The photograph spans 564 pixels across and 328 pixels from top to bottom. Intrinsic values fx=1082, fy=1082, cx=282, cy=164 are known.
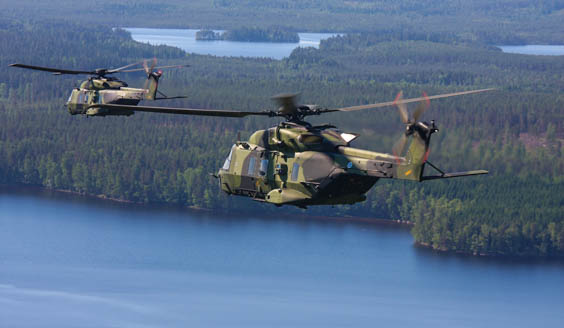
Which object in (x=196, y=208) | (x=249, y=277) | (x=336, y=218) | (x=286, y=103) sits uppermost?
(x=286, y=103)

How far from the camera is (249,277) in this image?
438 ft

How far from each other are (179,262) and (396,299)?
3004 centimetres

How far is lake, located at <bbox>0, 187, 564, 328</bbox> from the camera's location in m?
124

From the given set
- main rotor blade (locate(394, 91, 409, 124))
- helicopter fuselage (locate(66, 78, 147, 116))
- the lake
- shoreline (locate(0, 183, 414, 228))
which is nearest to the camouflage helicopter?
main rotor blade (locate(394, 91, 409, 124))

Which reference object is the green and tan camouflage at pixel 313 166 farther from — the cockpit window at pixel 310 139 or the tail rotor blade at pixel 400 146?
the tail rotor blade at pixel 400 146

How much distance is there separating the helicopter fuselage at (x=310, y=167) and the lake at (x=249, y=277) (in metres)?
70.0

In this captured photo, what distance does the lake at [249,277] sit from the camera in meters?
124

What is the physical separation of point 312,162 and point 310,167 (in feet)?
0.82

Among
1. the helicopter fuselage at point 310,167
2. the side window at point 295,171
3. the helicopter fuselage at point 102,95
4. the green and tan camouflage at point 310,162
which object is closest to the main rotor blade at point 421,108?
the green and tan camouflage at point 310,162

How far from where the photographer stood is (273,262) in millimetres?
139875

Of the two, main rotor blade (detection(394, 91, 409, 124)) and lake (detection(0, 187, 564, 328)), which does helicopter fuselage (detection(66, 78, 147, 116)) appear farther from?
lake (detection(0, 187, 564, 328))

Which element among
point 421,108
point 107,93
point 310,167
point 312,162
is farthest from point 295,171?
point 107,93

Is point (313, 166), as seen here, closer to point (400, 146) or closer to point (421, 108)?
point (400, 146)

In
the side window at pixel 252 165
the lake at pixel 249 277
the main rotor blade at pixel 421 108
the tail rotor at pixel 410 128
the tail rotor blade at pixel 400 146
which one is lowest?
the lake at pixel 249 277
